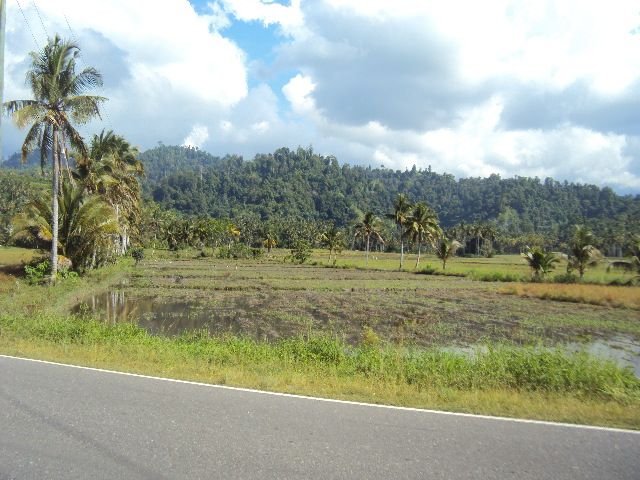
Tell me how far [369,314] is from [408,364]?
1572 centimetres

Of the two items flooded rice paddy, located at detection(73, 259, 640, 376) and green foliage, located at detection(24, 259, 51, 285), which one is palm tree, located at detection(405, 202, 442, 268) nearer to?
flooded rice paddy, located at detection(73, 259, 640, 376)

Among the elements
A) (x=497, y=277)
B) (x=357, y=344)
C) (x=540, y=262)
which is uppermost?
(x=540, y=262)

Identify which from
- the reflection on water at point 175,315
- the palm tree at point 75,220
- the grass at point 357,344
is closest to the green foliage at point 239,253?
the grass at point 357,344

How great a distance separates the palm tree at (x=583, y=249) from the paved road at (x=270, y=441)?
45594 mm

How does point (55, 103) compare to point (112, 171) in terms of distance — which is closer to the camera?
point (55, 103)

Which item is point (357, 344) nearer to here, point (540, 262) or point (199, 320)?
point (199, 320)

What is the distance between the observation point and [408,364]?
959 centimetres

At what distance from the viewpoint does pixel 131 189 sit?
158 ft

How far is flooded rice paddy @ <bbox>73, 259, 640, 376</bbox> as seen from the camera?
1939 cm

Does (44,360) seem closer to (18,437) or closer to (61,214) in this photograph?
(18,437)

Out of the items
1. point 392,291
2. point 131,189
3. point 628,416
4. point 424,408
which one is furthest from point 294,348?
point 131,189

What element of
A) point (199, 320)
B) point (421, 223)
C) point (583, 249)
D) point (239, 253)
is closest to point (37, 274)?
point (199, 320)

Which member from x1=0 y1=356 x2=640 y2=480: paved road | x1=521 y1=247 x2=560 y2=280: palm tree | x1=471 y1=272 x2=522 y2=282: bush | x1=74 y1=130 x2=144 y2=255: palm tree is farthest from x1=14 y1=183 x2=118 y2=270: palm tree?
x1=521 y1=247 x2=560 y2=280: palm tree

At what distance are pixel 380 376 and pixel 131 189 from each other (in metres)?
44.8
